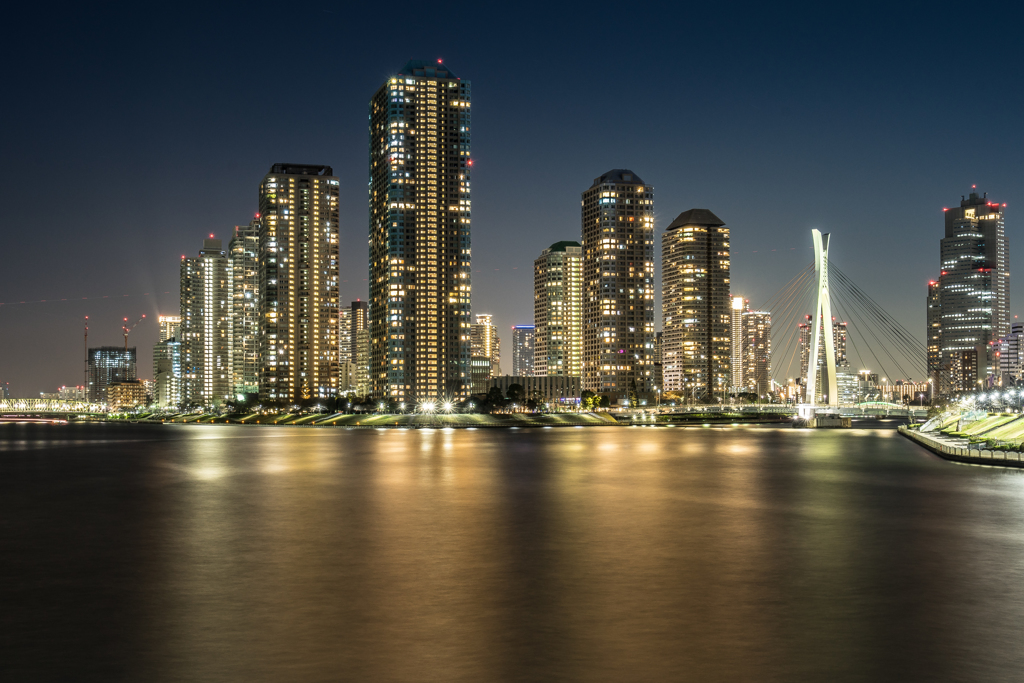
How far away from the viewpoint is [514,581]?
20.8 metres

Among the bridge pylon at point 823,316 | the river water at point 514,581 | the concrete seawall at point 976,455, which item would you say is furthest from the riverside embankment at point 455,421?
the river water at point 514,581

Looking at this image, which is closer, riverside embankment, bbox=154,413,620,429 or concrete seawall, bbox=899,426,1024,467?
concrete seawall, bbox=899,426,1024,467

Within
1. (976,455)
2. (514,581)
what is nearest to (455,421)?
(976,455)

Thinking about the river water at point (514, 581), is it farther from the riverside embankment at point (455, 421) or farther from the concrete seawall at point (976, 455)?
the riverside embankment at point (455, 421)

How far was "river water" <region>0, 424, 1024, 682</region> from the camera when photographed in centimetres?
1421

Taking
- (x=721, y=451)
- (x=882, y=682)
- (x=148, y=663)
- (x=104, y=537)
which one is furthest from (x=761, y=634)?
(x=721, y=451)

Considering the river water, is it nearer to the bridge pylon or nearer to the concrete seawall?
the concrete seawall

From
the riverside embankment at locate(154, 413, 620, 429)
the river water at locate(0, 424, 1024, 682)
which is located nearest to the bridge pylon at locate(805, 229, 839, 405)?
the riverside embankment at locate(154, 413, 620, 429)

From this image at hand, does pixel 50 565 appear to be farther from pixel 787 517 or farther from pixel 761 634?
A: pixel 787 517


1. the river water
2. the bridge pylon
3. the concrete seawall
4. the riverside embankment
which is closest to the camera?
the river water

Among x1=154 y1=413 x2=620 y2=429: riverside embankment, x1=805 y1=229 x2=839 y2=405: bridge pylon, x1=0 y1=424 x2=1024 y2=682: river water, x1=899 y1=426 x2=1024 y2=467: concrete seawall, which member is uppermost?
x1=805 y1=229 x2=839 y2=405: bridge pylon

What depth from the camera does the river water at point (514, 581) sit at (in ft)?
46.6

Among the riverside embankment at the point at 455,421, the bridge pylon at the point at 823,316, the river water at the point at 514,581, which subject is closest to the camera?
the river water at the point at 514,581

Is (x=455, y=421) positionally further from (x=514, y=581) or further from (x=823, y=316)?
(x=514, y=581)
